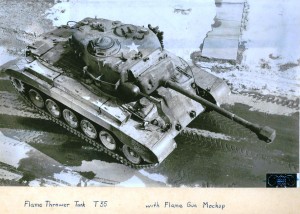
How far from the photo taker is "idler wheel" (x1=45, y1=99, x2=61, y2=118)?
5.15 m

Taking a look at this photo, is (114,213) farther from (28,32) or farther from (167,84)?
(28,32)

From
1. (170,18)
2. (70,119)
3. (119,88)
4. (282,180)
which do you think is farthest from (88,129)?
(282,180)

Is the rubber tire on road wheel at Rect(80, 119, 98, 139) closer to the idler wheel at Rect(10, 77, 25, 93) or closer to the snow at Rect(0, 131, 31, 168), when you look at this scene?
the snow at Rect(0, 131, 31, 168)

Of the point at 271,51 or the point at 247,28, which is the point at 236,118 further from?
the point at 247,28

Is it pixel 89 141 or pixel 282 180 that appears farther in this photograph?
pixel 89 141

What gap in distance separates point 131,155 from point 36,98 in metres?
1.46

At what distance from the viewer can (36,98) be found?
17.5 ft

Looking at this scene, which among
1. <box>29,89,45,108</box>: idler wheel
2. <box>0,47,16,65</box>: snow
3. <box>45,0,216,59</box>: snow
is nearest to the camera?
<box>29,89,45,108</box>: idler wheel

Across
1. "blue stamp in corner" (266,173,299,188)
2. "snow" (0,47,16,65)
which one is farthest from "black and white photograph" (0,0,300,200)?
"snow" (0,47,16,65)

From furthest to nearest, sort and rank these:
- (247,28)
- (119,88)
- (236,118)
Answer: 1. (247,28)
2. (119,88)
3. (236,118)

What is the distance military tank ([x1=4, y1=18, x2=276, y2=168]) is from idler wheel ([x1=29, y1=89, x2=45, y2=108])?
2 cm

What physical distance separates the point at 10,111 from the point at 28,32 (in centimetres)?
150

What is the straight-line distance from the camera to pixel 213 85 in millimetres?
5090

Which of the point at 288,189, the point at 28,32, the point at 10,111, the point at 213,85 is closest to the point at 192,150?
the point at 213,85
